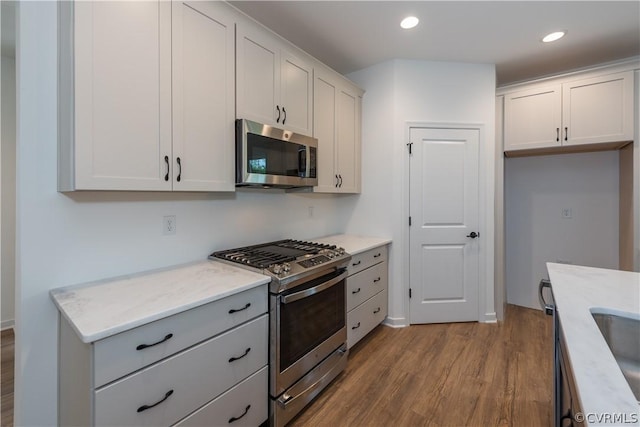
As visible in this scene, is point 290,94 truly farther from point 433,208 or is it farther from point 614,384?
point 614,384

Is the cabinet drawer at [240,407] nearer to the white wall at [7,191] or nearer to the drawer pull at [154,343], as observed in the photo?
the drawer pull at [154,343]

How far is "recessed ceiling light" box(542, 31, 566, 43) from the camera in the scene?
2404 mm

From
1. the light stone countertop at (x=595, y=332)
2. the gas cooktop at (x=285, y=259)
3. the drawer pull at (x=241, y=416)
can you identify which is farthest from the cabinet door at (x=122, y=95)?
the light stone countertop at (x=595, y=332)

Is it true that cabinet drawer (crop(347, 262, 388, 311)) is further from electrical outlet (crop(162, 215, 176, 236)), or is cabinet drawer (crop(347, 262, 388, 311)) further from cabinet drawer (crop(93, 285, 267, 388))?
electrical outlet (crop(162, 215, 176, 236))

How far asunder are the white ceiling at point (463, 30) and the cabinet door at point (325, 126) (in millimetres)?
394

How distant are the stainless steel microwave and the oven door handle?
2.46 ft

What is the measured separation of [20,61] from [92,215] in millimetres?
733

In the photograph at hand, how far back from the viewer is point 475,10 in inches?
84.0

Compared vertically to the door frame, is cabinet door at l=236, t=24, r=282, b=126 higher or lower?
higher

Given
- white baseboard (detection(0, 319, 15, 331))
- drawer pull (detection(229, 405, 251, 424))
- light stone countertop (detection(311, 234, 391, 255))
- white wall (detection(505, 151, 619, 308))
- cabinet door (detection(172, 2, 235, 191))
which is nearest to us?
drawer pull (detection(229, 405, 251, 424))

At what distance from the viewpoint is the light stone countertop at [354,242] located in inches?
98.7

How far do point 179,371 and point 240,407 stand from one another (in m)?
0.44

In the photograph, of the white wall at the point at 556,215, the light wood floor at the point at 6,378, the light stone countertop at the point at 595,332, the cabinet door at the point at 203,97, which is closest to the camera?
the light stone countertop at the point at 595,332

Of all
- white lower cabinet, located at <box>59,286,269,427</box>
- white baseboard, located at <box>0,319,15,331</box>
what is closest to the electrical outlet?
white lower cabinet, located at <box>59,286,269,427</box>
